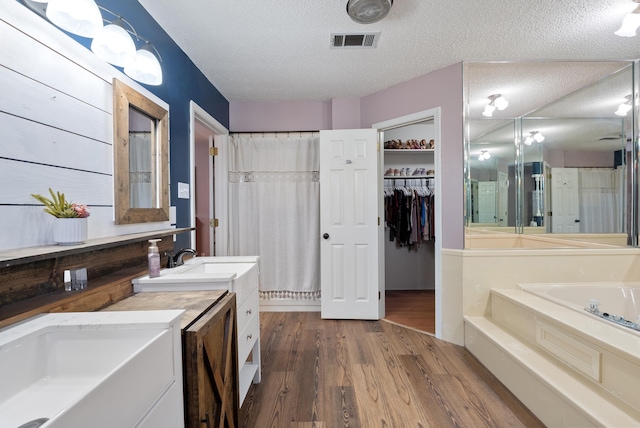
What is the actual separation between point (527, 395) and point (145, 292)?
7.27 feet

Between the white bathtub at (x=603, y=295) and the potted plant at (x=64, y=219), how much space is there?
2.86m

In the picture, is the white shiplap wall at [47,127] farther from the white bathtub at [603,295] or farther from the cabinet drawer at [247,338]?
the white bathtub at [603,295]

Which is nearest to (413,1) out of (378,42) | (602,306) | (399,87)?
(378,42)

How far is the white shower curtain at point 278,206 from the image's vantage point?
129 inches

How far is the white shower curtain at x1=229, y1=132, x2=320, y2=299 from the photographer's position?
129 inches

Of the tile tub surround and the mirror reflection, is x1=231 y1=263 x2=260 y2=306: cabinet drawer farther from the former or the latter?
the tile tub surround

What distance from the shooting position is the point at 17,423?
701 millimetres

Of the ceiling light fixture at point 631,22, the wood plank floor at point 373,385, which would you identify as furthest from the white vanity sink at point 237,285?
the ceiling light fixture at point 631,22

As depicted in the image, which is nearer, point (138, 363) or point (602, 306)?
point (138, 363)

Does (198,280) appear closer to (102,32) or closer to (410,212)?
(102,32)

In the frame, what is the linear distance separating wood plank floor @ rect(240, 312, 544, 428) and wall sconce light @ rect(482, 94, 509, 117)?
2.12m

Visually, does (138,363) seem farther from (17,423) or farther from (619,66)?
(619,66)

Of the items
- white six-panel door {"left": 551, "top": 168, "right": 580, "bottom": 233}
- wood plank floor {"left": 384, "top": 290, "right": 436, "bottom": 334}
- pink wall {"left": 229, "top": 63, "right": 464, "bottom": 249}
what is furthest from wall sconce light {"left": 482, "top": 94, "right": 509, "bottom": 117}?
wood plank floor {"left": 384, "top": 290, "right": 436, "bottom": 334}

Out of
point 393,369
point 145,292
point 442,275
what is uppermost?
point 145,292
